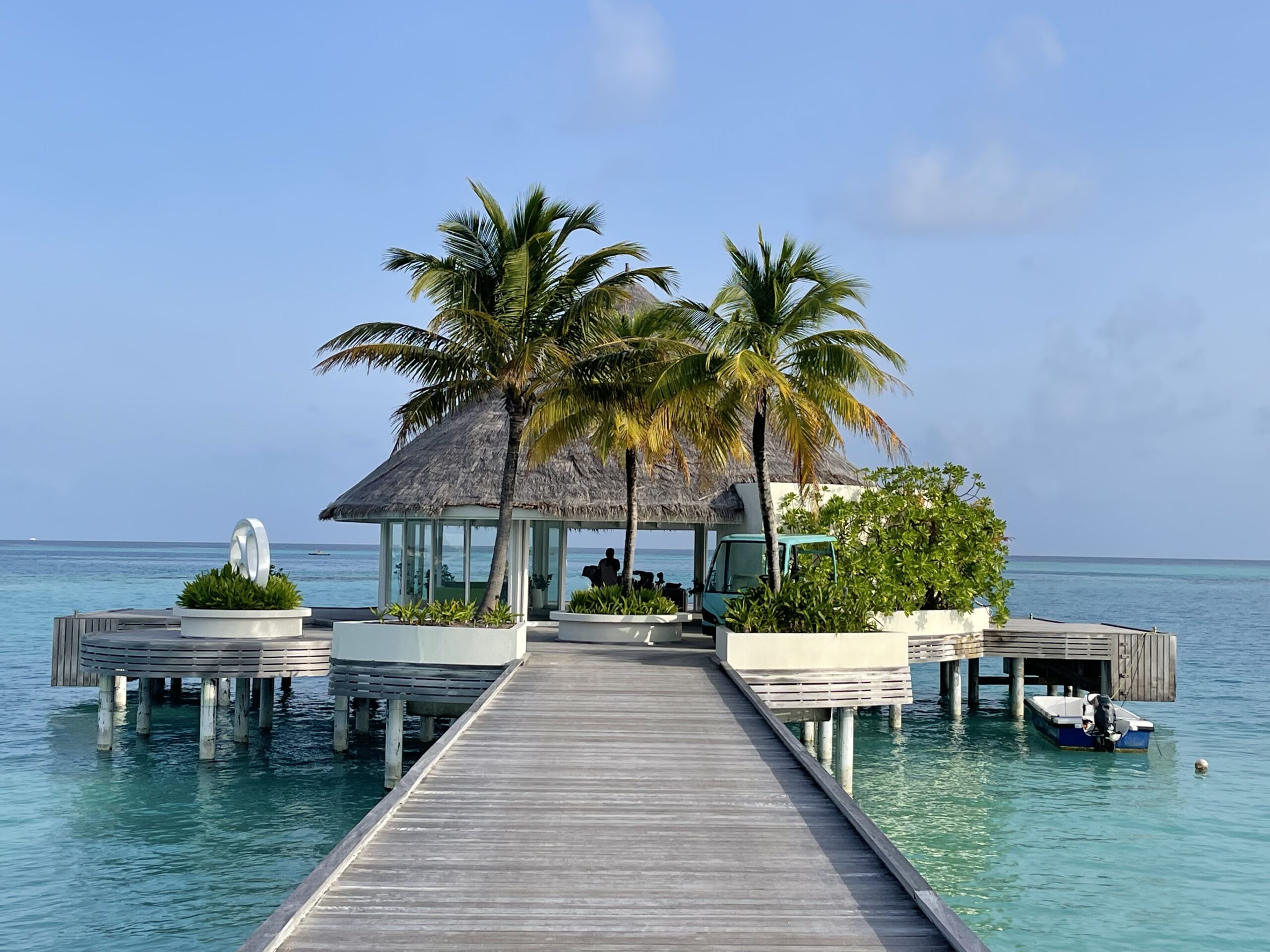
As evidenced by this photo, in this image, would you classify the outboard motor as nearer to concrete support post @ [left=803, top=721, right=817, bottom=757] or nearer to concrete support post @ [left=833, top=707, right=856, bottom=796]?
concrete support post @ [left=803, top=721, right=817, bottom=757]

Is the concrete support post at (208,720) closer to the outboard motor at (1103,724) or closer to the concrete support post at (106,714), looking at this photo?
the concrete support post at (106,714)

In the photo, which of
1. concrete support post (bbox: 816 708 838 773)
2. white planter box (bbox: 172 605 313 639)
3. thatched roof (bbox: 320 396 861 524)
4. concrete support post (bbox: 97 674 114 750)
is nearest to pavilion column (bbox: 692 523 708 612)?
thatched roof (bbox: 320 396 861 524)

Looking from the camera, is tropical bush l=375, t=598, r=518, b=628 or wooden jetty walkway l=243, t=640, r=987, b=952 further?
tropical bush l=375, t=598, r=518, b=628

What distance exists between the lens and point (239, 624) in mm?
17031

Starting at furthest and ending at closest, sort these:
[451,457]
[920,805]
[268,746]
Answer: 1. [451,457]
2. [268,746]
3. [920,805]

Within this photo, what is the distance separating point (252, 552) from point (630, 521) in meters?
6.54

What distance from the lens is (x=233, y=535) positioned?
18.3 meters

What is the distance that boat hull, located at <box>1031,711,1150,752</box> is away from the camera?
67.9ft

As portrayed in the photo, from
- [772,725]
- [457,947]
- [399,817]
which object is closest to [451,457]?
[772,725]

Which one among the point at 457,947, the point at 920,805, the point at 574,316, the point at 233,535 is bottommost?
the point at 920,805

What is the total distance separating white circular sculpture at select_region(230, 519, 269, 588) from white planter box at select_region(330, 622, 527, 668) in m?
3.20

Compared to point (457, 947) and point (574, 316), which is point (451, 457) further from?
point (457, 947)

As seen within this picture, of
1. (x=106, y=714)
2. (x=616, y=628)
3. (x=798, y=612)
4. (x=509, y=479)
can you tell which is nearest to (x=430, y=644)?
(x=509, y=479)

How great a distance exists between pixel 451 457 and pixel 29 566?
112305 millimetres
